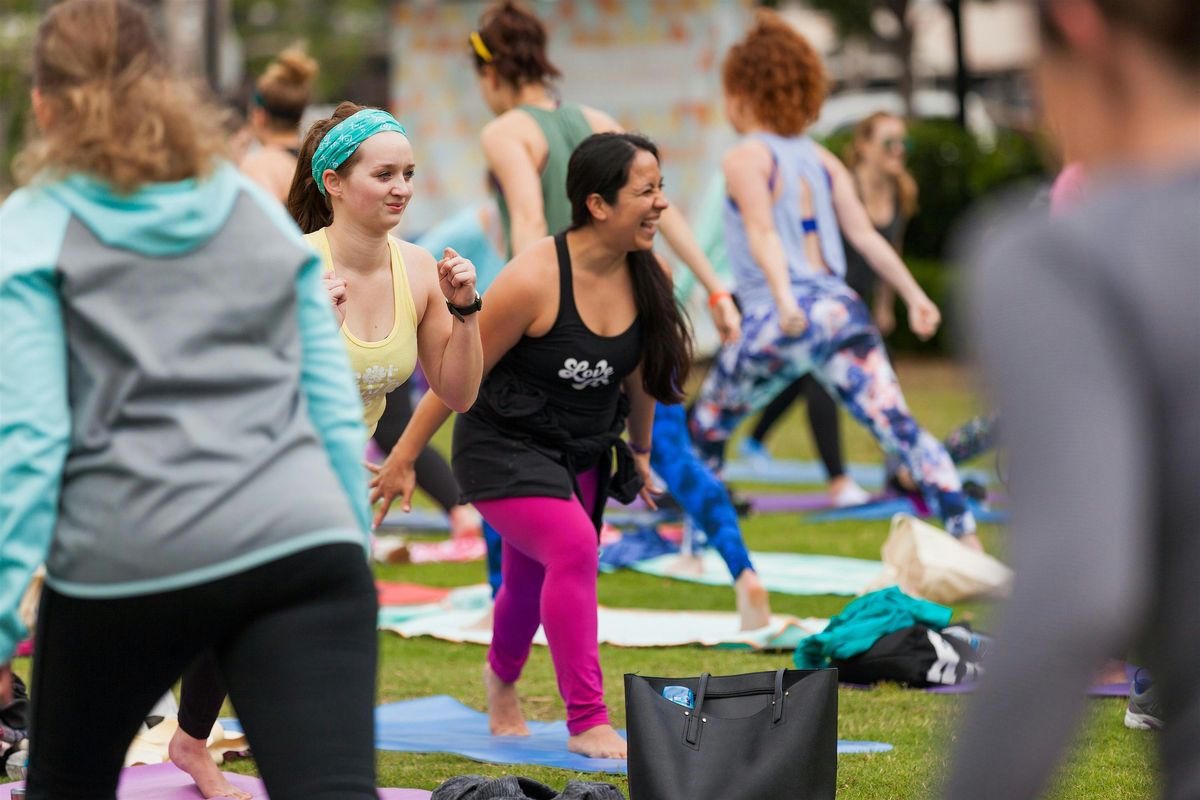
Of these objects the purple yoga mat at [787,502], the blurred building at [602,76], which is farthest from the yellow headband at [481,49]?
the blurred building at [602,76]

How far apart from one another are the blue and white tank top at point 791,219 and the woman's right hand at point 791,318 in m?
0.28

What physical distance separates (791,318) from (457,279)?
3945 millimetres

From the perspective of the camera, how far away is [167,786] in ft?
15.4

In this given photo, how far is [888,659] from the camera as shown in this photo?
582 centimetres

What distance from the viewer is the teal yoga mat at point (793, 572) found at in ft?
25.3

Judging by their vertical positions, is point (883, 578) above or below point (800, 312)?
below

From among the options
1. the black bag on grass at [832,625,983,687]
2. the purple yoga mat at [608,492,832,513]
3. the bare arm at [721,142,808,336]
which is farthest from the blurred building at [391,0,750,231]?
the black bag on grass at [832,625,983,687]

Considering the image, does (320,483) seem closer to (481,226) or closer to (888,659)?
(888,659)

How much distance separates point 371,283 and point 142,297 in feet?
5.94

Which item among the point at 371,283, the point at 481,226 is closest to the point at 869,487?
the point at 481,226

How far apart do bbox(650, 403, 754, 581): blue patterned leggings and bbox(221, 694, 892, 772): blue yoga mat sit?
136cm

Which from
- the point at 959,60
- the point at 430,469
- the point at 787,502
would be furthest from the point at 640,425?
the point at 959,60

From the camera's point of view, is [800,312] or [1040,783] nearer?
[1040,783]

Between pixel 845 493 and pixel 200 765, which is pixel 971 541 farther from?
pixel 200 765
